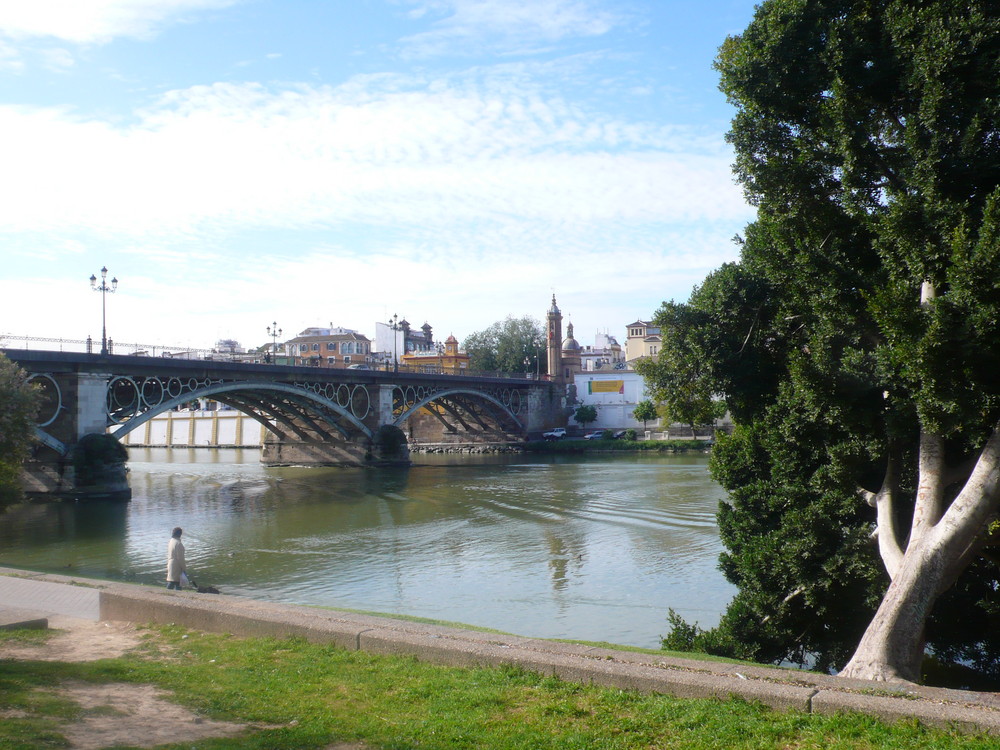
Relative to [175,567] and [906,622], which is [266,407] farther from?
[906,622]

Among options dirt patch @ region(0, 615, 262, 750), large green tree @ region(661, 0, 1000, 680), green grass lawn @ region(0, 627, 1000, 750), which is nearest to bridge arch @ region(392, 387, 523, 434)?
large green tree @ region(661, 0, 1000, 680)

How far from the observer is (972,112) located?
7898mm

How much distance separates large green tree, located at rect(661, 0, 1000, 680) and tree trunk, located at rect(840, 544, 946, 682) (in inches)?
0.7

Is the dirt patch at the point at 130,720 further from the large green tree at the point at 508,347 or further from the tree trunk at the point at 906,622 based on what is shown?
the large green tree at the point at 508,347

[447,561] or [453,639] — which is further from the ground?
[453,639]

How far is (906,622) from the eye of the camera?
7586 millimetres

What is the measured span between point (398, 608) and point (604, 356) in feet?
313

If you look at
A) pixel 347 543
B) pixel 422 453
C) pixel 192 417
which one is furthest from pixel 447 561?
pixel 192 417

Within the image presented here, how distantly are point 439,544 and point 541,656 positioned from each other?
1633cm

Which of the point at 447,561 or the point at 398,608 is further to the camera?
the point at 447,561

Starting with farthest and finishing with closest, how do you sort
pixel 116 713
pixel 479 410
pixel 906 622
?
pixel 479 410 → pixel 906 622 → pixel 116 713

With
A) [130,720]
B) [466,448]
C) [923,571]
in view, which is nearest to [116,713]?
[130,720]

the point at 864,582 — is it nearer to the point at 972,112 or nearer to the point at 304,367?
the point at 972,112

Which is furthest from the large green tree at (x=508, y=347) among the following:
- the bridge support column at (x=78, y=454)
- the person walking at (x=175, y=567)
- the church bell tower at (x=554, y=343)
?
the person walking at (x=175, y=567)
